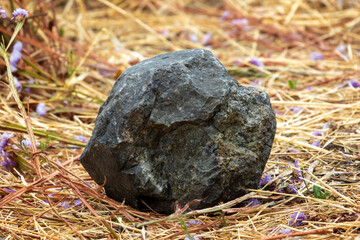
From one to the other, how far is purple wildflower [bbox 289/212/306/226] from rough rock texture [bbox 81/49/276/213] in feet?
0.71

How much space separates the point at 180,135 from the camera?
157cm

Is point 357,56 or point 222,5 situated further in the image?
point 222,5

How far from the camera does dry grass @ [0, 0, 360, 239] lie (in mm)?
1563

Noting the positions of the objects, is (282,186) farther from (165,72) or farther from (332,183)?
(165,72)

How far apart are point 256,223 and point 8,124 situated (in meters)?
1.47

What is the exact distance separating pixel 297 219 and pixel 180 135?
51cm

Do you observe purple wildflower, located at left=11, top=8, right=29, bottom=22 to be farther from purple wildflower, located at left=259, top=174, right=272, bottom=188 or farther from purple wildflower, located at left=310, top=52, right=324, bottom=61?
purple wildflower, located at left=310, top=52, right=324, bottom=61

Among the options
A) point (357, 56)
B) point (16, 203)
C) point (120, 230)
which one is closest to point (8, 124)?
point (16, 203)

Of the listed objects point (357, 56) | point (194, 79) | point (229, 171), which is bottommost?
point (357, 56)

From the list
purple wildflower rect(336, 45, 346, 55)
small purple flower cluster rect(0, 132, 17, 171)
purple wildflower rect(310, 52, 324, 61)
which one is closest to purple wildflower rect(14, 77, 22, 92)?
small purple flower cluster rect(0, 132, 17, 171)

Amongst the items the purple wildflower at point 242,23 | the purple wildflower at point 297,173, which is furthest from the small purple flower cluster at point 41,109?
the purple wildflower at point 242,23

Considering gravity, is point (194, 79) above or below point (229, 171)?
above

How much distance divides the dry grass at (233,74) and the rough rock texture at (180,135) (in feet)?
0.34

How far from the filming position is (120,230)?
1579 mm
